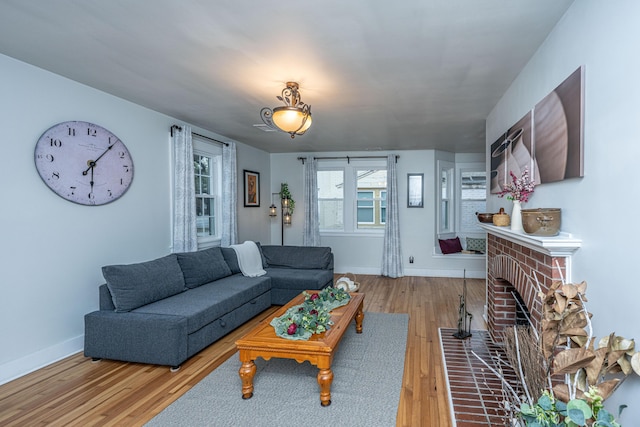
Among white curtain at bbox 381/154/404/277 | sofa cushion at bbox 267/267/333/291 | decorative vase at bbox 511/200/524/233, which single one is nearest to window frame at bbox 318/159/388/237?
white curtain at bbox 381/154/404/277

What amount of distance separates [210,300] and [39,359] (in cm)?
140

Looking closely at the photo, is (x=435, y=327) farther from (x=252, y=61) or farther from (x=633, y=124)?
(x=252, y=61)

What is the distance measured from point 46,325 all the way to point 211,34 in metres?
2.73

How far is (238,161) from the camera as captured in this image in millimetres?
5988

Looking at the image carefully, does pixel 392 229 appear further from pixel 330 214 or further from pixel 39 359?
pixel 39 359

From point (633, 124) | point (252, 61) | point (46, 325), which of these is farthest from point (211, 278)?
point (633, 124)

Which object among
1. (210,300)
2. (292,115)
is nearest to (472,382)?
(210,300)

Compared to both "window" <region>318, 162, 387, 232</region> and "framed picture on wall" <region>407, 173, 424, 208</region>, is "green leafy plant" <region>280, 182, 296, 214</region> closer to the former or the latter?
"window" <region>318, 162, 387, 232</region>

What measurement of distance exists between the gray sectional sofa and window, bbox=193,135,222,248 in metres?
0.68

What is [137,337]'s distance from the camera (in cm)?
287

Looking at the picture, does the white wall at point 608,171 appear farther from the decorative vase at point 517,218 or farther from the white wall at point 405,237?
the white wall at point 405,237

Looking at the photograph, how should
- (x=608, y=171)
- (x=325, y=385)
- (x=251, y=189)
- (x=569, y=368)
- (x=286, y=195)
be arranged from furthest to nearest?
1. (x=286, y=195)
2. (x=251, y=189)
3. (x=325, y=385)
4. (x=608, y=171)
5. (x=569, y=368)

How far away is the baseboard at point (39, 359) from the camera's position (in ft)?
8.75

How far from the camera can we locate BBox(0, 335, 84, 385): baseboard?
2.67 meters
